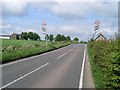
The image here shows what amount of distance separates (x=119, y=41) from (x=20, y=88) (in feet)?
16.5

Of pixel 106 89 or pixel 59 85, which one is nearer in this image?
pixel 106 89

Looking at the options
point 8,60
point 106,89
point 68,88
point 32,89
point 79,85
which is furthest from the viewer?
point 8,60

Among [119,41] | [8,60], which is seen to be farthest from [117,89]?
[8,60]

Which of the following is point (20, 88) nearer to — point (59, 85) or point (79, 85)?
point (59, 85)

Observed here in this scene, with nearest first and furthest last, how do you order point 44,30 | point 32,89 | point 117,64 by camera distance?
point 117,64
point 32,89
point 44,30

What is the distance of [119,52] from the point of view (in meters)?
10.4

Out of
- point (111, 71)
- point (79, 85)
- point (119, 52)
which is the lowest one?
point (79, 85)

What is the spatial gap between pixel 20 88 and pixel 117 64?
4.93m

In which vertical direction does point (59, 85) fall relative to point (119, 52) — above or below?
below

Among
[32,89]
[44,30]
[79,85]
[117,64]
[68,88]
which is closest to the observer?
[117,64]

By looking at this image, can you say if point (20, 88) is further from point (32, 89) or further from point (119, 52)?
point (119, 52)

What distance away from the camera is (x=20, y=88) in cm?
1341

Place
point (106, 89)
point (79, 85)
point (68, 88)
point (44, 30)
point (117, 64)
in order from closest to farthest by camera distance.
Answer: point (117, 64), point (106, 89), point (68, 88), point (79, 85), point (44, 30)

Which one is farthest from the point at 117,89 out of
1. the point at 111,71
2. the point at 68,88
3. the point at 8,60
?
the point at 8,60
